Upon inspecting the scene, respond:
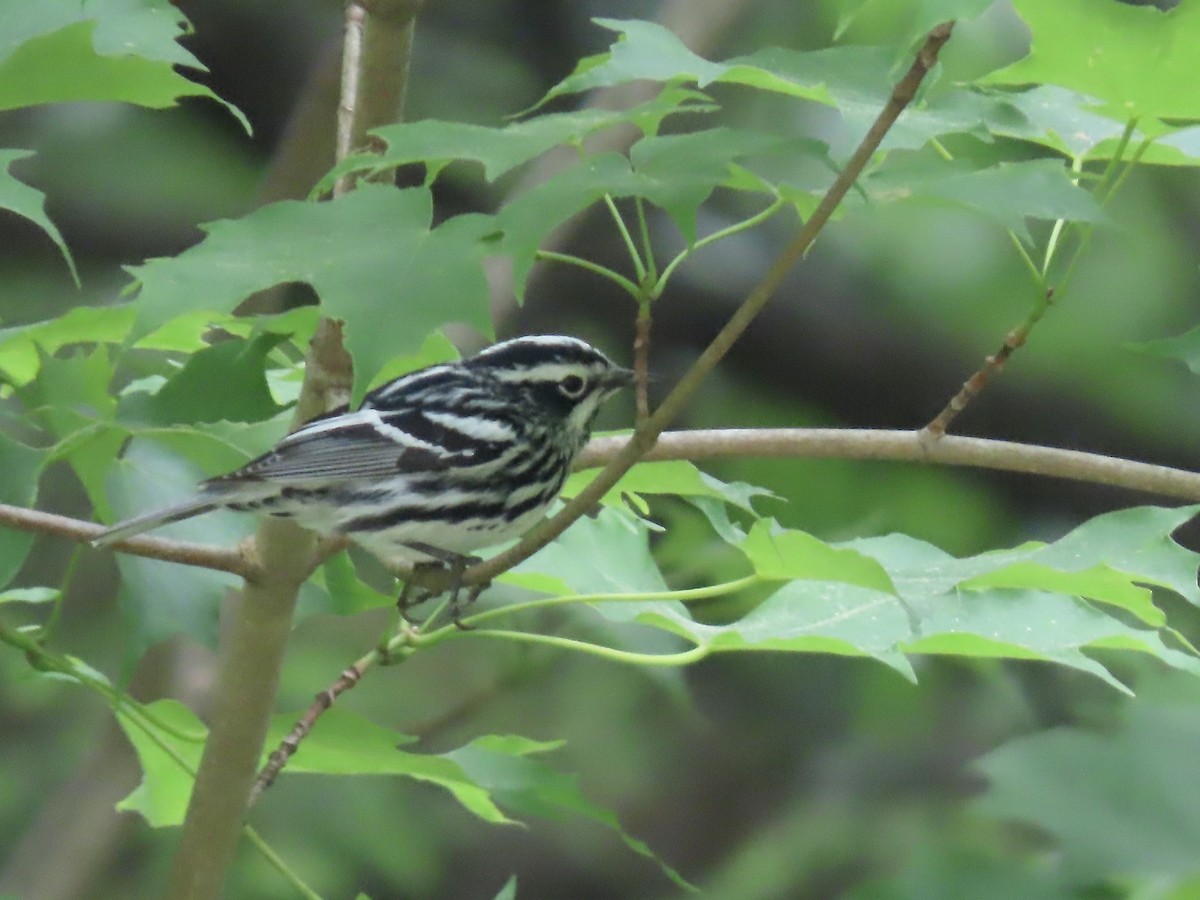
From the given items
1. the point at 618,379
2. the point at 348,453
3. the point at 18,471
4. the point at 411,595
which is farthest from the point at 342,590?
the point at 618,379

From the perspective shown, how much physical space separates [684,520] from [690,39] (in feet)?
2.64

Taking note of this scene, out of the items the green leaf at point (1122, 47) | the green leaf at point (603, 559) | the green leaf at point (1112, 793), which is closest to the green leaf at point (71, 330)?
the green leaf at point (603, 559)

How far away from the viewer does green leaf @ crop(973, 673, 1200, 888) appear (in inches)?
18.5

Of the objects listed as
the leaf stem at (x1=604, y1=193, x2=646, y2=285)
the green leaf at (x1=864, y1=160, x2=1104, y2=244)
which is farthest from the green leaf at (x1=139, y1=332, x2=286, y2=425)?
the green leaf at (x1=864, y1=160, x2=1104, y2=244)

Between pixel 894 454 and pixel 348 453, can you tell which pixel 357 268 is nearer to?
pixel 894 454

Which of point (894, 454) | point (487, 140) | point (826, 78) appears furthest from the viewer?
point (894, 454)

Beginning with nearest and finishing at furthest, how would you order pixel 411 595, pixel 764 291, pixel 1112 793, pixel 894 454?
1. pixel 1112 793
2. pixel 764 291
3. pixel 894 454
4. pixel 411 595

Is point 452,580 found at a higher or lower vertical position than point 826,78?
lower

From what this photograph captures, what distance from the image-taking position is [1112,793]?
48 cm

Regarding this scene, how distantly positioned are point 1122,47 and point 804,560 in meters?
0.47

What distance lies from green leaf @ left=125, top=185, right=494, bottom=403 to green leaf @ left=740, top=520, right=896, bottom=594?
1.02 feet

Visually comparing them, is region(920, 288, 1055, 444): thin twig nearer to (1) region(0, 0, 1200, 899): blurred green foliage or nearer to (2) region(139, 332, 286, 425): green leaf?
(1) region(0, 0, 1200, 899): blurred green foliage

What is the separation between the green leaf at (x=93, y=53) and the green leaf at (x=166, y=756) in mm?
593

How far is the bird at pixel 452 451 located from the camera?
158 centimetres
